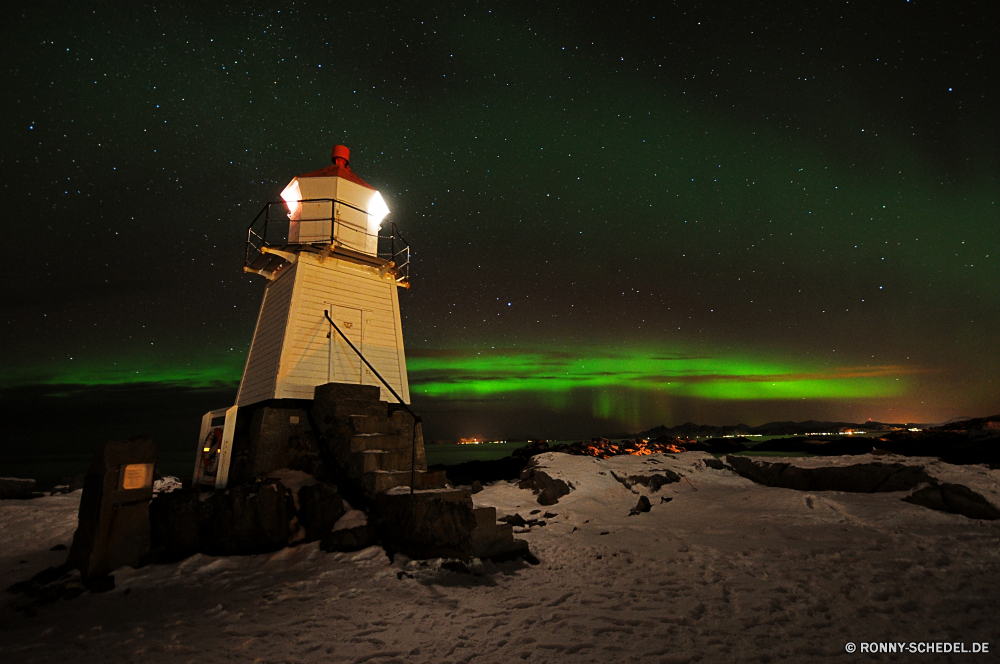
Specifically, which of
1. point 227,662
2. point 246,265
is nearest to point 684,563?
point 227,662

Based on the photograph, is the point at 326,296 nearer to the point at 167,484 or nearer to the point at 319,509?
the point at 319,509

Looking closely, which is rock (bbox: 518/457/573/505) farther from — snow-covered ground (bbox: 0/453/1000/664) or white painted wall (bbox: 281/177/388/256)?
white painted wall (bbox: 281/177/388/256)

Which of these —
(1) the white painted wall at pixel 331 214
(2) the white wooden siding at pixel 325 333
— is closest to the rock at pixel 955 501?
(2) the white wooden siding at pixel 325 333

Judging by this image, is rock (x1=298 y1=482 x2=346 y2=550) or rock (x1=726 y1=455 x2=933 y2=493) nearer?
rock (x1=298 y1=482 x2=346 y2=550)

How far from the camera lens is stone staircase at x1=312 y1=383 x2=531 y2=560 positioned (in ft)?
28.7

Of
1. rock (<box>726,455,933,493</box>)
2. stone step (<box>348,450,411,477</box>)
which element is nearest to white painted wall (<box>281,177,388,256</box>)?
stone step (<box>348,450,411,477</box>)

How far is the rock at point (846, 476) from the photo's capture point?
11.3m

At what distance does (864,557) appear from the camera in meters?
7.83

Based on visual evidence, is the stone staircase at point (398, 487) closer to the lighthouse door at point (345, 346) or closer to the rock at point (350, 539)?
the rock at point (350, 539)

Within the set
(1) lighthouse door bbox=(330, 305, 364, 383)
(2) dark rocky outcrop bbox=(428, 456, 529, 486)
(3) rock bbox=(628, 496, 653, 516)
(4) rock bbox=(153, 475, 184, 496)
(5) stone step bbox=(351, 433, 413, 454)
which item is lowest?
(2) dark rocky outcrop bbox=(428, 456, 529, 486)

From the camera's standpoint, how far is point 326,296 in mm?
13609

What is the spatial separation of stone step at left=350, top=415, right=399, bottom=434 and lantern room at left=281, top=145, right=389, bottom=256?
5.63 m

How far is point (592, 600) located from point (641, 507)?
7.15 m

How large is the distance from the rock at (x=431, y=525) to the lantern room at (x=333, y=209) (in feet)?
27.7
